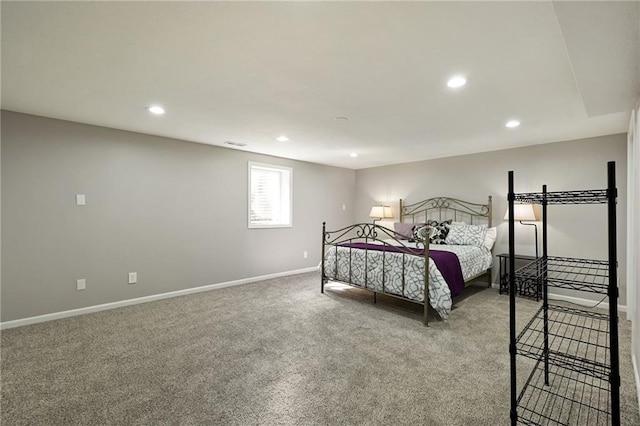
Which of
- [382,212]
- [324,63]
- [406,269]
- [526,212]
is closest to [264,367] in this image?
[406,269]

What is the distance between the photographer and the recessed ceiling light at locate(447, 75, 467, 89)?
7.41 feet

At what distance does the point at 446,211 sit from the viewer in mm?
5340

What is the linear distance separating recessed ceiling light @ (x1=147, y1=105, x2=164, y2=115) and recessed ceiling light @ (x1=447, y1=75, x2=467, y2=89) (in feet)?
8.81

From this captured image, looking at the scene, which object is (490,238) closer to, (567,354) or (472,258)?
(472,258)

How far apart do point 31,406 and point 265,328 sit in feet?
5.71

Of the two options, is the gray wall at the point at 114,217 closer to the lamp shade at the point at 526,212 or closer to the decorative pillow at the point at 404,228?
the decorative pillow at the point at 404,228

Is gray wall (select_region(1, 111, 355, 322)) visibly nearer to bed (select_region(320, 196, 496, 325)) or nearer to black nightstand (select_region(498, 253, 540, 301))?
bed (select_region(320, 196, 496, 325))

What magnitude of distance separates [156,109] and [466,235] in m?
4.49

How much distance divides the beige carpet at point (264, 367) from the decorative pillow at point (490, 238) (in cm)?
113

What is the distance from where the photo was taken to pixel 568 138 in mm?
4023

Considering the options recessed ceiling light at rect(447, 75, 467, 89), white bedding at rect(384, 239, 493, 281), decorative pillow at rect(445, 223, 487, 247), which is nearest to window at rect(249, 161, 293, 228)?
white bedding at rect(384, 239, 493, 281)

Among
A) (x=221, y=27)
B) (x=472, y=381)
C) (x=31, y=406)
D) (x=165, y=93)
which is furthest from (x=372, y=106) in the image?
(x=31, y=406)

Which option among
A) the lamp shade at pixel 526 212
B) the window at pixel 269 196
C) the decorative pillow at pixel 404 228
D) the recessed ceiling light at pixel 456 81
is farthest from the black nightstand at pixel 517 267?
the window at pixel 269 196

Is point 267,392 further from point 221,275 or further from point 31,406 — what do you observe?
point 221,275
